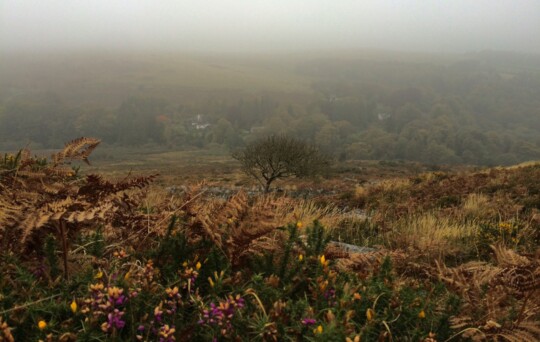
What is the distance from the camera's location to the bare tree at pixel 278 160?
29562 mm

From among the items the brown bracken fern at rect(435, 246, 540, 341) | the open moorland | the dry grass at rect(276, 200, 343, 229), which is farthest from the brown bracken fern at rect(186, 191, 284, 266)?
the brown bracken fern at rect(435, 246, 540, 341)

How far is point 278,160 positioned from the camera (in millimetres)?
29547

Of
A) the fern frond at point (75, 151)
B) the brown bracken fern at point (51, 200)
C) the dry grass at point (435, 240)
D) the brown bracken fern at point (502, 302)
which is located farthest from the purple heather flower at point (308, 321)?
the dry grass at point (435, 240)

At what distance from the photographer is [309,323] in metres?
1.96

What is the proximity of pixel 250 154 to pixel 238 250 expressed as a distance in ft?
91.5

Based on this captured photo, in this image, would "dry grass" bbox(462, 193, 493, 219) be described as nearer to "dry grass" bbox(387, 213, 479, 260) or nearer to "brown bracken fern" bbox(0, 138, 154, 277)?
"dry grass" bbox(387, 213, 479, 260)

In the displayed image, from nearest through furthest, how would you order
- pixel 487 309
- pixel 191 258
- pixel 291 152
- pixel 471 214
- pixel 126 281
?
pixel 126 281
pixel 487 309
pixel 191 258
pixel 471 214
pixel 291 152

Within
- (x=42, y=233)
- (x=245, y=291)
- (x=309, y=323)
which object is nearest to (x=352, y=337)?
(x=309, y=323)

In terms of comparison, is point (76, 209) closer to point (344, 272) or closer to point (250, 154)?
point (344, 272)

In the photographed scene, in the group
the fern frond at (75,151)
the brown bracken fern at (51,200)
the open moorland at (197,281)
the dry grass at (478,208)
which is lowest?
the dry grass at (478,208)

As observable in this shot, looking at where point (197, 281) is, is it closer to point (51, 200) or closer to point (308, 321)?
point (308, 321)

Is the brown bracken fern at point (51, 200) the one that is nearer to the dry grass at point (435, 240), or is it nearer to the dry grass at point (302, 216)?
the dry grass at point (302, 216)

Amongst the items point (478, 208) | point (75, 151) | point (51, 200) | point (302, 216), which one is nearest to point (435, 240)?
point (302, 216)

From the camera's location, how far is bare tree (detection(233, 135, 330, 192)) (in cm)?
2956
